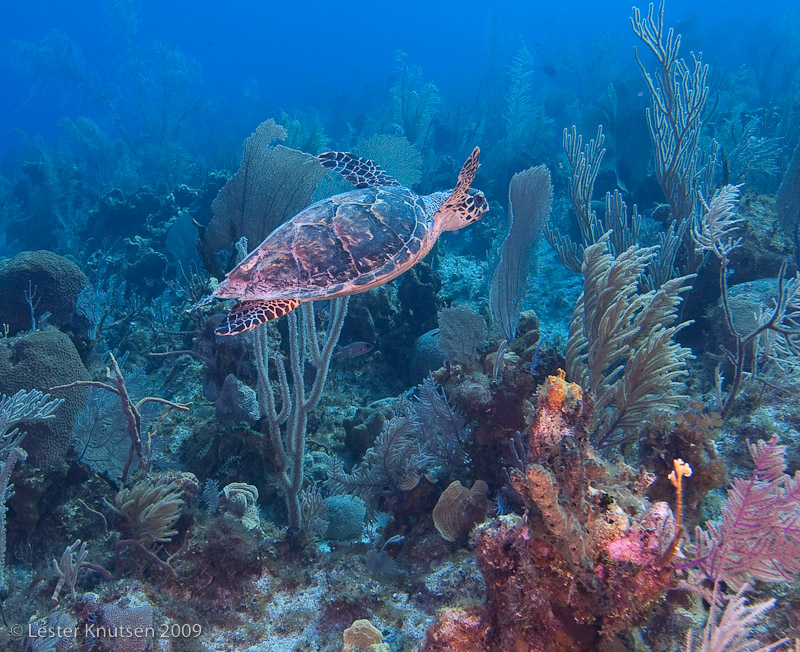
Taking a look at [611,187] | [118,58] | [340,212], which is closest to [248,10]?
[118,58]

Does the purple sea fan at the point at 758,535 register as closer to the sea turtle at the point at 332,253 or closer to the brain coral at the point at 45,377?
the sea turtle at the point at 332,253

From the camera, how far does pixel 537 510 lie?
1.73 m

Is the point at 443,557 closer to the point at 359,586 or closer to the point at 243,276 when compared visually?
the point at 359,586

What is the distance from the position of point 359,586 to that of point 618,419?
2398 mm

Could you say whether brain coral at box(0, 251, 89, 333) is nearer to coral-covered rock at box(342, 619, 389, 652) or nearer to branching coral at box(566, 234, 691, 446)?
coral-covered rock at box(342, 619, 389, 652)

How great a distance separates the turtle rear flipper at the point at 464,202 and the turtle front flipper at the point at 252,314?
1998 mm

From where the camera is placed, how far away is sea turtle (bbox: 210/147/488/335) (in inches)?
138

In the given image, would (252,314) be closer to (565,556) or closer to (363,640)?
(363,640)

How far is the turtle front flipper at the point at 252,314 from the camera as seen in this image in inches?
128

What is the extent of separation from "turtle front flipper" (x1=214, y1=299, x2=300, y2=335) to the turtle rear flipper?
2.00 m

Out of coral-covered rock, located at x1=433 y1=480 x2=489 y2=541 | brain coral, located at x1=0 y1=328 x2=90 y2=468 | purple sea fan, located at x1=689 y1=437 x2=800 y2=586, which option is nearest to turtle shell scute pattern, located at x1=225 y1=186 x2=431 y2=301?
coral-covered rock, located at x1=433 y1=480 x2=489 y2=541

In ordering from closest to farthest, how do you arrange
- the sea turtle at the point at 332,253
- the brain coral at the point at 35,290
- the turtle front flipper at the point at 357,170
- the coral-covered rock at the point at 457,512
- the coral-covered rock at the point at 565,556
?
the coral-covered rock at the point at 565,556, the coral-covered rock at the point at 457,512, the sea turtle at the point at 332,253, the turtle front flipper at the point at 357,170, the brain coral at the point at 35,290

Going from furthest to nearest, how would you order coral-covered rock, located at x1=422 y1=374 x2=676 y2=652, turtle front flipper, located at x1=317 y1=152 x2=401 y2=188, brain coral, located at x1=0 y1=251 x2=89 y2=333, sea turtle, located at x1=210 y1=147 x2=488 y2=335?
1. brain coral, located at x1=0 y1=251 x2=89 y2=333
2. turtle front flipper, located at x1=317 y1=152 x2=401 y2=188
3. sea turtle, located at x1=210 y1=147 x2=488 y2=335
4. coral-covered rock, located at x1=422 y1=374 x2=676 y2=652

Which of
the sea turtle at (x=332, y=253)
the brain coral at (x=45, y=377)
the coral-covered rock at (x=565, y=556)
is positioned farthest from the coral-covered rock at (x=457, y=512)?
the brain coral at (x=45, y=377)
